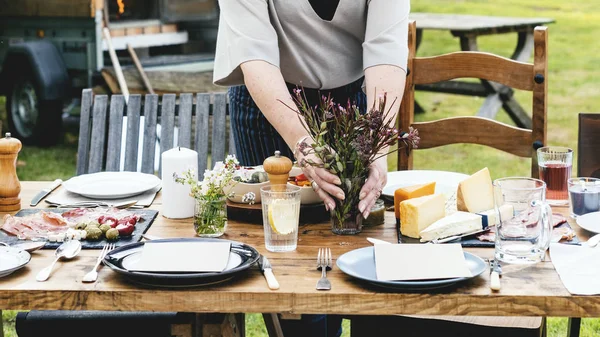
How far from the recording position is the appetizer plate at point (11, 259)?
1875mm

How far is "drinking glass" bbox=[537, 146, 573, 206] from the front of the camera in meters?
2.38

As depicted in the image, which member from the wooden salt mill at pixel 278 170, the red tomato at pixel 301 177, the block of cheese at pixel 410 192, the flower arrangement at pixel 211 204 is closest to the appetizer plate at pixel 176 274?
the flower arrangement at pixel 211 204

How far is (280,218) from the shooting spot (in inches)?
80.0

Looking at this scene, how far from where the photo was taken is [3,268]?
189cm

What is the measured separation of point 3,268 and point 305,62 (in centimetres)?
119

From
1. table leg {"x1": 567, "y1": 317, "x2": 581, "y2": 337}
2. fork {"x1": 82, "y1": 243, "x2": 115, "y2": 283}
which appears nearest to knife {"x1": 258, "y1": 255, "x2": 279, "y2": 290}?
fork {"x1": 82, "y1": 243, "x2": 115, "y2": 283}

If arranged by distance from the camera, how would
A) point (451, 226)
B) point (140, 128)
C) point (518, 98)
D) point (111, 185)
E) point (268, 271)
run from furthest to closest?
1. point (518, 98)
2. point (140, 128)
3. point (111, 185)
4. point (451, 226)
5. point (268, 271)

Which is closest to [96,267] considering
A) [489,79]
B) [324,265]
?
[324,265]

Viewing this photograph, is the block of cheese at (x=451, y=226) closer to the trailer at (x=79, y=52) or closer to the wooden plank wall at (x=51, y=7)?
the trailer at (x=79, y=52)

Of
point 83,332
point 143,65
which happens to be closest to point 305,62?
point 83,332

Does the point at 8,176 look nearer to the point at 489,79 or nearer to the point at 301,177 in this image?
the point at 301,177

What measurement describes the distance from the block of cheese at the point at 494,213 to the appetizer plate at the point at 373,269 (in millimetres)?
117

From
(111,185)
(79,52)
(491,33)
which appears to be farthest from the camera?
(491,33)

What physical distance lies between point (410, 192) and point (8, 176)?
1136 mm
